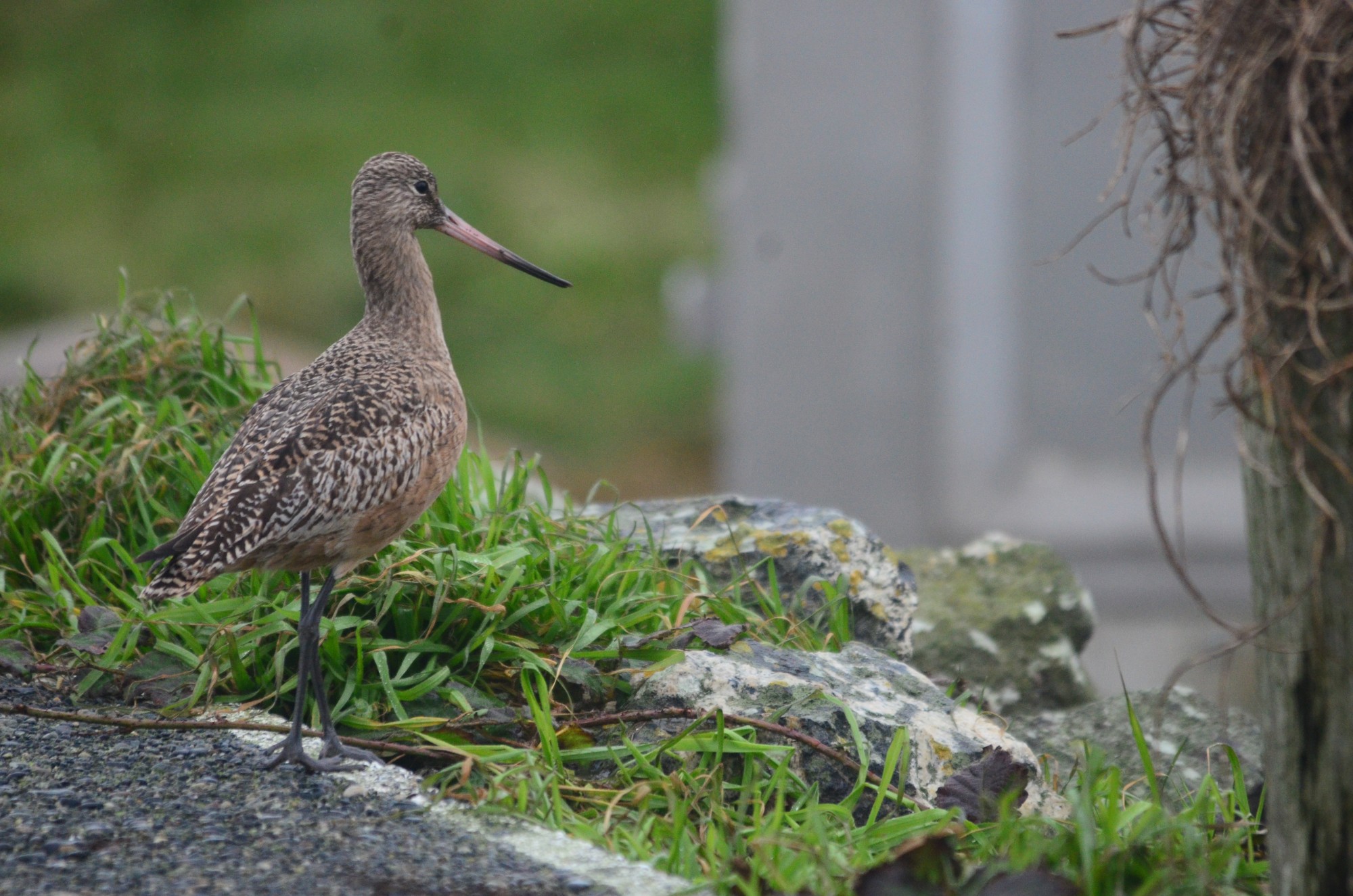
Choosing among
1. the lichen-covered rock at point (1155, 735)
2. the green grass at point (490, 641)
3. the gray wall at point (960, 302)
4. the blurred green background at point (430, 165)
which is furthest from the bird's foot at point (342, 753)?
the blurred green background at point (430, 165)

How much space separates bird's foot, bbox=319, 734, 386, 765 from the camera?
137 inches

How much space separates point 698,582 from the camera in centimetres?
434

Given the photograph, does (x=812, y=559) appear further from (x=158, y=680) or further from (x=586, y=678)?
(x=158, y=680)

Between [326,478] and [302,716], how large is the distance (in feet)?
1.84

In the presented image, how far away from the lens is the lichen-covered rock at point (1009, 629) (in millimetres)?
4934

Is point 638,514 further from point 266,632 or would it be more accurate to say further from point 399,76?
point 399,76

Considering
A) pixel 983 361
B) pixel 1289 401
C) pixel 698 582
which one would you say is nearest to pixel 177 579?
pixel 698 582

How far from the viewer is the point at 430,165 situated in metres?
16.8

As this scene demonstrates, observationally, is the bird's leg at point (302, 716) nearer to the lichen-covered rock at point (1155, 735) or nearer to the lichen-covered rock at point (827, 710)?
the lichen-covered rock at point (827, 710)

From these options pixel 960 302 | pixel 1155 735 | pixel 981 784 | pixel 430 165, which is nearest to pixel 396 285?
pixel 981 784

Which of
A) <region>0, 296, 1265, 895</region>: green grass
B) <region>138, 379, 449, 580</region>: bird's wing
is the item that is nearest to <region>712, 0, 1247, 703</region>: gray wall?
<region>0, 296, 1265, 895</region>: green grass

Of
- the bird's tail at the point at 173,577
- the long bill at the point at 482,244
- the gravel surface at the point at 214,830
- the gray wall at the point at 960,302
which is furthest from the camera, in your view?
the gray wall at the point at 960,302

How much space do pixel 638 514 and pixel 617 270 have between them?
12.1 meters

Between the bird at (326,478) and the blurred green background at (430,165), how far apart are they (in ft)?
33.3
